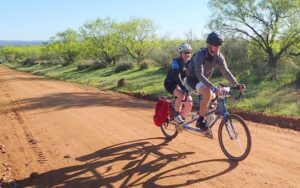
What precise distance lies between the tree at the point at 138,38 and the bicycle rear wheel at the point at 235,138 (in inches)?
1610

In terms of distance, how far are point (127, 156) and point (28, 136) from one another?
337 centimetres

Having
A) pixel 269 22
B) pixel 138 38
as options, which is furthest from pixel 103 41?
pixel 269 22

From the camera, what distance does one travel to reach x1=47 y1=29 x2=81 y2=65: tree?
6569cm

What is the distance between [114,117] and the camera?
12.7 metres

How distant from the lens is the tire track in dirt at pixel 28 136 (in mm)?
8103

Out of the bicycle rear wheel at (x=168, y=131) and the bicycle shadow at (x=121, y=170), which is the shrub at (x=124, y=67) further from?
the bicycle shadow at (x=121, y=170)

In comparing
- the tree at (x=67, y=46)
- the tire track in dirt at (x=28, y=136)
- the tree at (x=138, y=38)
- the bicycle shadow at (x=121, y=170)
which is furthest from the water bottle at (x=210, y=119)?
the tree at (x=67, y=46)

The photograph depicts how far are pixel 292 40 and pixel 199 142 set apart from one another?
12010 millimetres

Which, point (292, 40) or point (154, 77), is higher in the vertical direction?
point (292, 40)

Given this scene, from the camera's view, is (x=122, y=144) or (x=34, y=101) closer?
(x=122, y=144)

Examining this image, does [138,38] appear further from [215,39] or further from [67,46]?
[215,39]

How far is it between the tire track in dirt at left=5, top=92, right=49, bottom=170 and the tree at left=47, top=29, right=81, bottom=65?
49.2 metres

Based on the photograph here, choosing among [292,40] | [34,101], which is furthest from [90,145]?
[292,40]

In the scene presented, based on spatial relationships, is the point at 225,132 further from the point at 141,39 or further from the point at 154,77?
the point at 141,39
